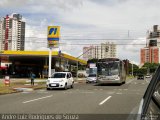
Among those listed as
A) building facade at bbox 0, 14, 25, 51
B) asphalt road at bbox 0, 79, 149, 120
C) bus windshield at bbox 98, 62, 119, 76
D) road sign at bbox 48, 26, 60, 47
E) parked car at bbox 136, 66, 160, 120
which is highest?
building facade at bbox 0, 14, 25, 51

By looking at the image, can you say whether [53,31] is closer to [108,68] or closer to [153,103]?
[108,68]

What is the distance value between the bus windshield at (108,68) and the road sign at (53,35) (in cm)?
1221

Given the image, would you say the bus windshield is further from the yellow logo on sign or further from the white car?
the yellow logo on sign

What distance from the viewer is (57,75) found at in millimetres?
32156

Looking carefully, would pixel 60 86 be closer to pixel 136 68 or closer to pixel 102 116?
pixel 102 116

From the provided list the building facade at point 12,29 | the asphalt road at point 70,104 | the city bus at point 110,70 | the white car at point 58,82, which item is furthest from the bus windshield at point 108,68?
the building facade at point 12,29

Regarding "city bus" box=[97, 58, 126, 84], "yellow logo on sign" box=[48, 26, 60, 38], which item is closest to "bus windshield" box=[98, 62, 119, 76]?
"city bus" box=[97, 58, 126, 84]

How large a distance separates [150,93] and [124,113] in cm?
854

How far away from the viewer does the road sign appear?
160 feet

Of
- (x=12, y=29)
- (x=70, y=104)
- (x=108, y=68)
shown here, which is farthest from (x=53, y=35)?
(x=70, y=104)

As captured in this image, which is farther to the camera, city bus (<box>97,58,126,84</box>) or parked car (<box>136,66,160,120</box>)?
city bus (<box>97,58,126,84</box>)

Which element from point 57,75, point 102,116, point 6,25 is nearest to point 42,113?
point 102,116

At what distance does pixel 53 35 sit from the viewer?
161 ft

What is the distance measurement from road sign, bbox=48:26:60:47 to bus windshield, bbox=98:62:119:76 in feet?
40.1
